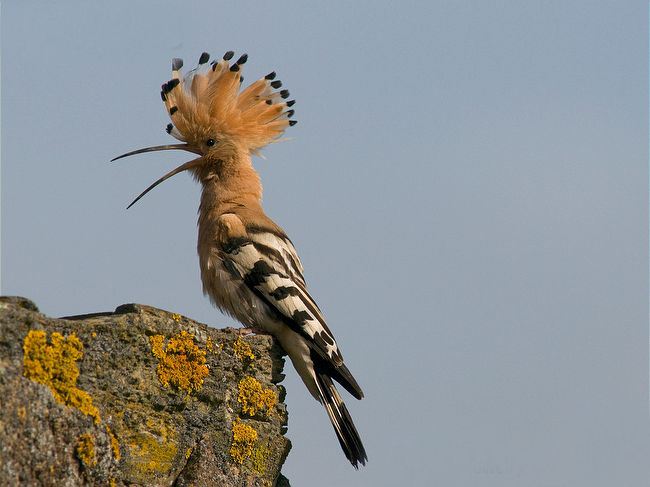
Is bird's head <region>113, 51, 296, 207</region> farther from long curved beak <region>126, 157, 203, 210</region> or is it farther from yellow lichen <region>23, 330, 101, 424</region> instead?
yellow lichen <region>23, 330, 101, 424</region>

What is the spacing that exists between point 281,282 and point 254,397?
3.96 feet

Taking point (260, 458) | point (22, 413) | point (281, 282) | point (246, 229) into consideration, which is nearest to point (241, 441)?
point (260, 458)

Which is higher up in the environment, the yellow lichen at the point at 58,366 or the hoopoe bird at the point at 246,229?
the hoopoe bird at the point at 246,229

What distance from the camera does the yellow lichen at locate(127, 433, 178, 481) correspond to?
2764 mm

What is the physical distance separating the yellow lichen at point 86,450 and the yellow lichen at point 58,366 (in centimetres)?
6

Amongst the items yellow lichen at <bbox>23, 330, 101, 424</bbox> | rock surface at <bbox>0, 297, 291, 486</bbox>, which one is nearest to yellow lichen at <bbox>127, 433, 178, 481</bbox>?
rock surface at <bbox>0, 297, 291, 486</bbox>

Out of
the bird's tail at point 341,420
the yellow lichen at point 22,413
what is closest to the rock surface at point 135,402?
the yellow lichen at point 22,413

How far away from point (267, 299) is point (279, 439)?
1.10 meters

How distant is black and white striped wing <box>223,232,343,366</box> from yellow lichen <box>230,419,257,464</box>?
38.2 inches

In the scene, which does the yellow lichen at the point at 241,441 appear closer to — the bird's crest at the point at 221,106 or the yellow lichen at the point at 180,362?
the yellow lichen at the point at 180,362

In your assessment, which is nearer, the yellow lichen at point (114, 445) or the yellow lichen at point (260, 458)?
the yellow lichen at point (114, 445)

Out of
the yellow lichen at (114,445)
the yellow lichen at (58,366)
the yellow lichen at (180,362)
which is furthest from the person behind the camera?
the yellow lichen at (180,362)

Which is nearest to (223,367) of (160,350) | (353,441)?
(160,350)

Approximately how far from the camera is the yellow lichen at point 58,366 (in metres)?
2.49
